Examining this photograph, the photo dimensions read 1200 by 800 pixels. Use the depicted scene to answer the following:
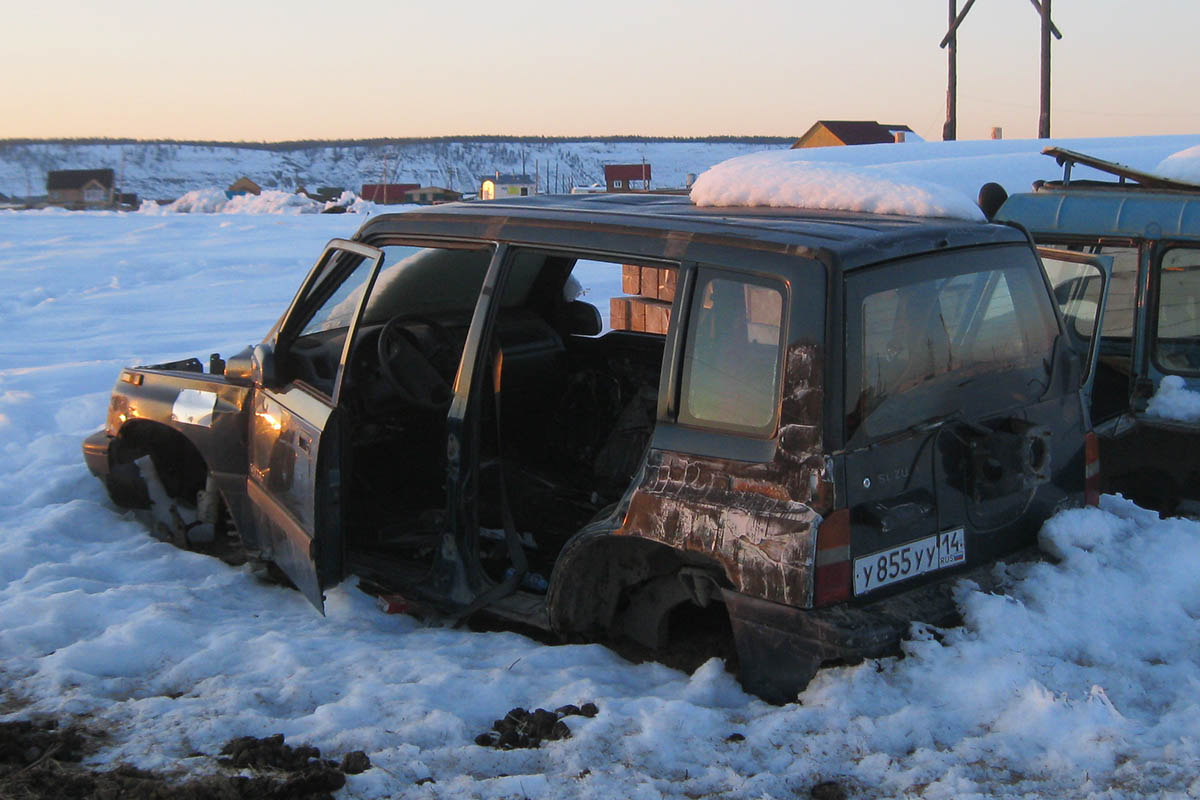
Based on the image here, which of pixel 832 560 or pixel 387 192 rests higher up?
pixel 832 560

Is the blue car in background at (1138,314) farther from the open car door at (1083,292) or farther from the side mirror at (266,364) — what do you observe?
the side mirror at (266,364)

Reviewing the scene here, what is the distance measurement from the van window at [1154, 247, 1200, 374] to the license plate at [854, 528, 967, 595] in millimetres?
3028

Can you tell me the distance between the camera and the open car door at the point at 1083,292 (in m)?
5.87

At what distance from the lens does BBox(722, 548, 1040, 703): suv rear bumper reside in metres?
3.36

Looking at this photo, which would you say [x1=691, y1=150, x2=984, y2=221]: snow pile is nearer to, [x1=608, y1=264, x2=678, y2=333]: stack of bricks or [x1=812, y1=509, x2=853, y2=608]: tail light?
[x1=812, y1=509, x2=853, y2=608]: tail light

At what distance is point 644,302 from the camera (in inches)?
378

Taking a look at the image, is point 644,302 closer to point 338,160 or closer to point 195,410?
point 195,410

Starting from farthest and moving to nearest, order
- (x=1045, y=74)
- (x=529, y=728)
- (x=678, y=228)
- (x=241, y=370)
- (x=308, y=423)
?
(x=1045, y=74)
(x=241, y=370)
(x=308, y=423)
(x=678, y=228)
(x=529, y=728)

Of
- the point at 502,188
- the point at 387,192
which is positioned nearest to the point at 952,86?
the point at 502,188

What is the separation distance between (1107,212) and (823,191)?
2796 millimetres

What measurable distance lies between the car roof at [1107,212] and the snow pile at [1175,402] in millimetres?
788

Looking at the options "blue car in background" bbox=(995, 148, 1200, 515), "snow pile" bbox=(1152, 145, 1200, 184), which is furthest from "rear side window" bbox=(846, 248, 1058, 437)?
"snow pile" bbox=(1152, 145, 1200, 184)

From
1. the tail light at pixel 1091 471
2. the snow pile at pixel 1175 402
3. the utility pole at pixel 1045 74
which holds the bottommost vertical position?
the snow pile at pixel 1175 402

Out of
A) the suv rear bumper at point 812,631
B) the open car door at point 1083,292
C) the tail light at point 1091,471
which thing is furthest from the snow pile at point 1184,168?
the suv rear bumper at point 812,631
